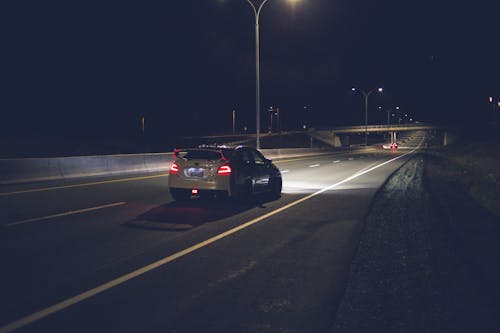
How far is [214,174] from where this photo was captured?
11.4 metres

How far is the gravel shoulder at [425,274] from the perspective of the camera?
14.6 feet

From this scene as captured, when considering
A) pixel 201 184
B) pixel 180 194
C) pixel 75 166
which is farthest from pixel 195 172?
pixel 75 166

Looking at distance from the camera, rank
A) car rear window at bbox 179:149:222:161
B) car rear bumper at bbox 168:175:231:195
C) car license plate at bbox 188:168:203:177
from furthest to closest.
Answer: car rear window at bbox 179:149:222:161 → car license plate at bbox 188:168:203:177 → car rear bumper at bbox 168:175:231:195

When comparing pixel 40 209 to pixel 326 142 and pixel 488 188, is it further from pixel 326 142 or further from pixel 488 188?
pixel 326 142

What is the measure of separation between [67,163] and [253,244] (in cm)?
1447

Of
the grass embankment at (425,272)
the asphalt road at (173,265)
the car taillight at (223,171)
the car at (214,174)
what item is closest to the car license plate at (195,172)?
the car at (214,174)

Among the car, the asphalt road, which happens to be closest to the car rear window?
the car

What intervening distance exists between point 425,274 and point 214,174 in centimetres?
633

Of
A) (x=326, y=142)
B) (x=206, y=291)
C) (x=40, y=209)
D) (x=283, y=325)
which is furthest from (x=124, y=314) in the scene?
(x=326, y=142)

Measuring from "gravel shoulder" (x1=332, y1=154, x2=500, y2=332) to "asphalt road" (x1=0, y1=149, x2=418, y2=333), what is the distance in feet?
0.93

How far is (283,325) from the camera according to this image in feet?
14.3

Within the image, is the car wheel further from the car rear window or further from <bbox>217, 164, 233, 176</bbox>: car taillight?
<bbox>217, 164, 233, 176</bbox>: car taillight

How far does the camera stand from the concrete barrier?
1758 cm

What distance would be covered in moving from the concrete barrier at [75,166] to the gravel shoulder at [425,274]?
13376 millimetres
